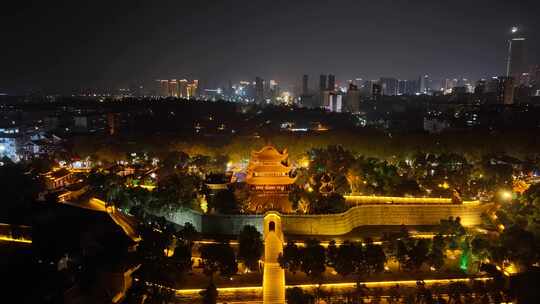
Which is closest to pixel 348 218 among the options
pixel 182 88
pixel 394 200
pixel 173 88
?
pixel 394 200

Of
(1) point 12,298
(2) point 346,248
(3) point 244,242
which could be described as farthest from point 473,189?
(1) point 12,298

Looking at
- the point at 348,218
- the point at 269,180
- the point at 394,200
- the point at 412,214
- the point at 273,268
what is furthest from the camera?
the point at 269,180

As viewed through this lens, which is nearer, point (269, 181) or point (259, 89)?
point (269, 181)

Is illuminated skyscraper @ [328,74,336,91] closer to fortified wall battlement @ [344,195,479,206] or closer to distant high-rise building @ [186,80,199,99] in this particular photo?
distant high-rise building @ [186,80,199,99]

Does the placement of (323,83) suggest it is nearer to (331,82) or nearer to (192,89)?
(331,82)

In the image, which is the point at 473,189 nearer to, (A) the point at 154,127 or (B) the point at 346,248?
(B) the point at 346,248

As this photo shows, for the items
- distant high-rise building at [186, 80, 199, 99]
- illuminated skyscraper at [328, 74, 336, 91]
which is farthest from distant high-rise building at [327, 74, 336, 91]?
distant high-rise building at [186, 80, 199, 99]

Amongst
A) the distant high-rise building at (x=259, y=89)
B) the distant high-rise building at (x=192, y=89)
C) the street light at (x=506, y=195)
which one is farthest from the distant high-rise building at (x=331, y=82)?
the street light at (x=506, y=195)
